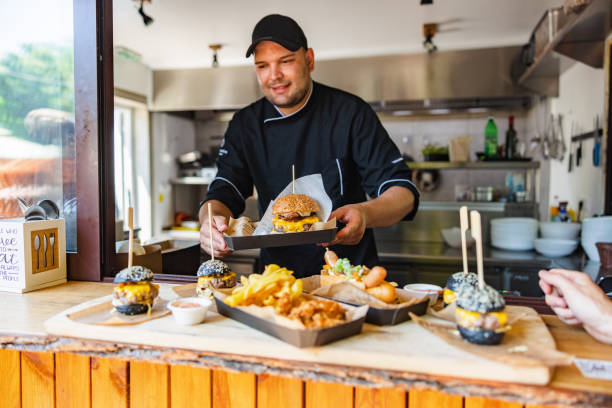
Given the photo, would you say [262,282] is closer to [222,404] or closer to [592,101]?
[222,404]

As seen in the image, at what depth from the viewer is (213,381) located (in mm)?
1216

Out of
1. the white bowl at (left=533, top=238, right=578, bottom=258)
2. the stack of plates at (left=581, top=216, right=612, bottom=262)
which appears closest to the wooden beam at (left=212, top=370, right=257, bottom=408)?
the stack of plates at (left=581, top=216, right=612, bottom=262)

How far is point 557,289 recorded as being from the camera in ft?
3.93

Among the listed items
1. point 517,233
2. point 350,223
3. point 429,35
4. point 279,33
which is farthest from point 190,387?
point 429,35

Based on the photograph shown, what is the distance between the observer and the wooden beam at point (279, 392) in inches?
45.6

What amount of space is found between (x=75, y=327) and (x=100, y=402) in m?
0.28

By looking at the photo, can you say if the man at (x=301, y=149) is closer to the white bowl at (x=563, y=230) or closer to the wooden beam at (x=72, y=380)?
the wooden beam at (x=72, y=380)

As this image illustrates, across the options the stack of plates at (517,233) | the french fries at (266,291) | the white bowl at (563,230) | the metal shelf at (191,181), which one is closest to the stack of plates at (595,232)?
the white bowl at (563,230)

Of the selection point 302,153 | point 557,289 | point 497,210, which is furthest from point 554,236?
point 557,289

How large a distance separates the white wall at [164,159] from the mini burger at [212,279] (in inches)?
172

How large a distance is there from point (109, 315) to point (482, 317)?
977mm

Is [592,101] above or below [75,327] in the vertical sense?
above

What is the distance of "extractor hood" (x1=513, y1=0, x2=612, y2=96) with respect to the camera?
8.45 feet

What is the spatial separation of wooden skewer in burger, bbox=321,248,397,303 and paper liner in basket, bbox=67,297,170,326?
0.48 metres
